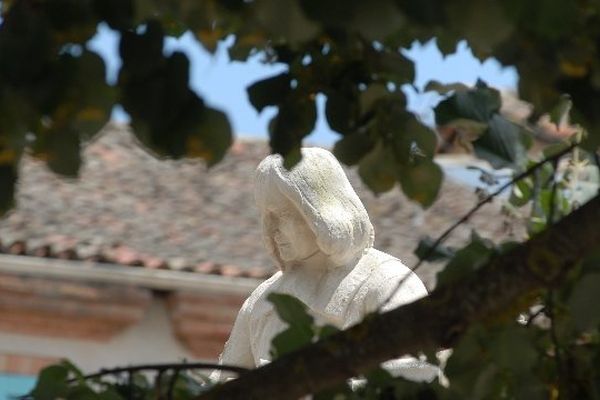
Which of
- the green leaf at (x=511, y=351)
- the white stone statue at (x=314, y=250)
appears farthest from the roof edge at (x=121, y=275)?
the green leaf at (x=511, y=351)

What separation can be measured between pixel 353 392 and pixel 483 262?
33 cm

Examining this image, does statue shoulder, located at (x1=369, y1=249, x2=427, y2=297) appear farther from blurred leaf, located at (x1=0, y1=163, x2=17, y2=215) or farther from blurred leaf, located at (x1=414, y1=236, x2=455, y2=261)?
blurred leaf, located at (x1=0, y1=163, x2=17, y2=215)

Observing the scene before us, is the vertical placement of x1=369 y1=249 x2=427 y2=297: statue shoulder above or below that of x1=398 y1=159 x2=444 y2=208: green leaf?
above

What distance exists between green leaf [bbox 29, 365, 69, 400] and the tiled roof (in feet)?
42.2

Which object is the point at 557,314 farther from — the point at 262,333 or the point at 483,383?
the point at 262,333

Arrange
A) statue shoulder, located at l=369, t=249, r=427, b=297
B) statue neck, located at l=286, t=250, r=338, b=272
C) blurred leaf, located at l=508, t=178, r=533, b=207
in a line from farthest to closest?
blurred leaf, located at l=508, t=178, r=533, b=207, statue neck, located at l=286, t=250, r=338, b=272, statue shoulder, located at l=369, t=249, r=427, b=297

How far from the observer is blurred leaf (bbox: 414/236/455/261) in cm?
472

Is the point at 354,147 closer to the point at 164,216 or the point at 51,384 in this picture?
the point at 51,384

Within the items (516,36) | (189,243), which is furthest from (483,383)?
(189,243)

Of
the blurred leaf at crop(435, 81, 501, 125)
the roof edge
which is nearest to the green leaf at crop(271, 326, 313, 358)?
the blurred leaf at crop(435, 81, 501, 125)

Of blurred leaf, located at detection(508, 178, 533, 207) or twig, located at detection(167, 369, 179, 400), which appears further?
blurred leaf, located at detection(508, 178, 533, 207)

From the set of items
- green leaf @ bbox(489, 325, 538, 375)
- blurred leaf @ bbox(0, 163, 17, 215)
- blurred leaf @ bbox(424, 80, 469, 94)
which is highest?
blurred leaf @ bbox(424, 80, 469, 94)

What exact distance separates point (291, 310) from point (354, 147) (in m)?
0.30

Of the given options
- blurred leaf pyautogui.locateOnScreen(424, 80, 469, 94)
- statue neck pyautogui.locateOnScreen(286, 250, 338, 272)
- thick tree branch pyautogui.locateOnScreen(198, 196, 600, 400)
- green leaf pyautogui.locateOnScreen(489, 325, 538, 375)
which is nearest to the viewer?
thick tree branch pyautogui.locateOnScreen(198, 196, 600, 400)
